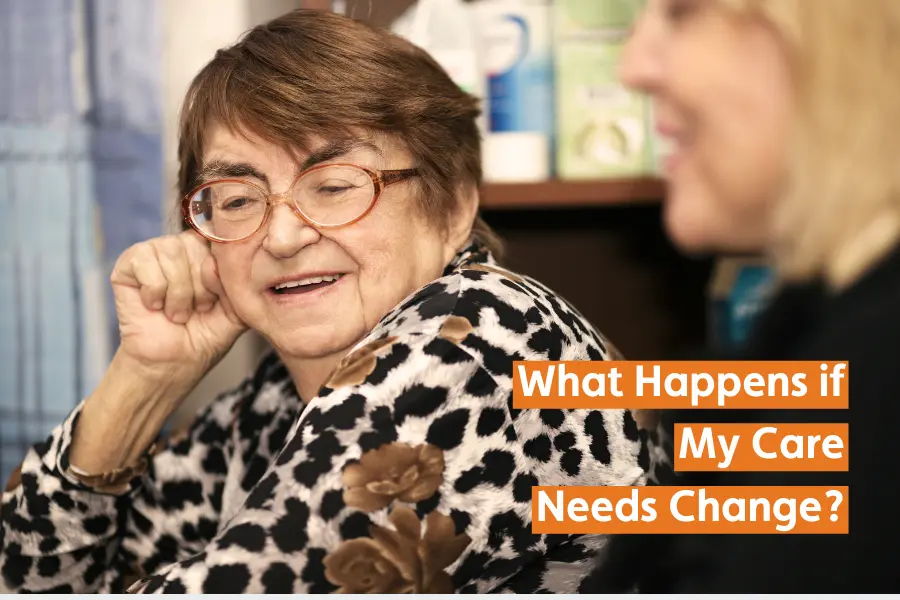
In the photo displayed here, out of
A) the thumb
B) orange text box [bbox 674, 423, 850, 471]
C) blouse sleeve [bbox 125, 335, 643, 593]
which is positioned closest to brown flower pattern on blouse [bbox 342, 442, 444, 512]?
blouse sleeve [bbox 125, 335, 643, 593]

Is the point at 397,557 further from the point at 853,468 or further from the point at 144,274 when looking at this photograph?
the point at 144,274

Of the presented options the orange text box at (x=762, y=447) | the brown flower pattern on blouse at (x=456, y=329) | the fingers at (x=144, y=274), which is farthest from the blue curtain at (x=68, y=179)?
the orange text box at (x=762, y=447)

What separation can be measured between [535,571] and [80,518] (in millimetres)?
728

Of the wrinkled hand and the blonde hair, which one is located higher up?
the blonde hair

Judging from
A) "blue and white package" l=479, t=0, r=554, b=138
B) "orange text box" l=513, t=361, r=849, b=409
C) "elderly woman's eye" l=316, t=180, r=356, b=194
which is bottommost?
"orange text box" l=513, t=361, r=849, b=409

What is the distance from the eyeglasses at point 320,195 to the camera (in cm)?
111

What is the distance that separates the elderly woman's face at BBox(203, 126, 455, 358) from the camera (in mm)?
1121

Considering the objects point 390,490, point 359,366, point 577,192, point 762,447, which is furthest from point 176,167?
point 762,447

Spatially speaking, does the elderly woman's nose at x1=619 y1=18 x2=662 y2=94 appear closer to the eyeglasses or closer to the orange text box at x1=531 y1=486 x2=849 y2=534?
the orange text box at x1=531 y1=486 x2=849 y2=534

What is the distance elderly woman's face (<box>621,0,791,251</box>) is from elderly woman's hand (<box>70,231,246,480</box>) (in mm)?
828

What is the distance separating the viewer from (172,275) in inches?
52.9

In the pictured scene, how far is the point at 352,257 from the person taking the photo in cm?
113

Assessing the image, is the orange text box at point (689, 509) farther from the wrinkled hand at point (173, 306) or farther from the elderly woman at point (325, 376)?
the wrinkled hand at point (173, 306)

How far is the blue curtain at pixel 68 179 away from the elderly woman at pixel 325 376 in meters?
0.37
